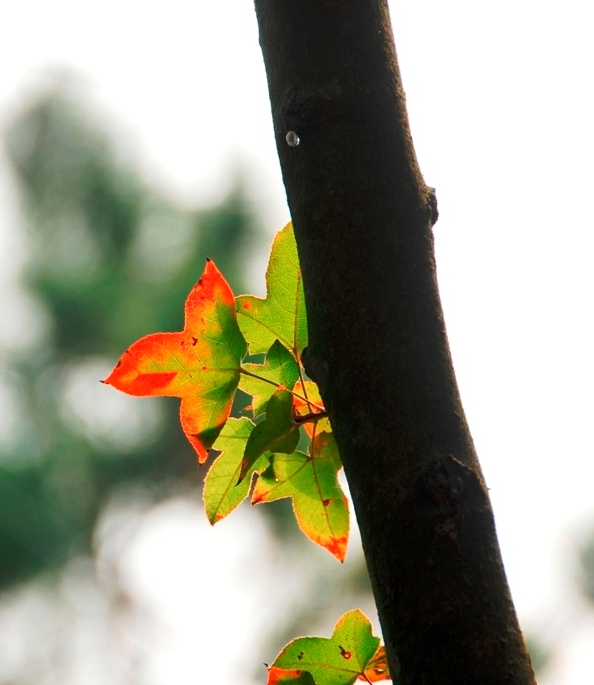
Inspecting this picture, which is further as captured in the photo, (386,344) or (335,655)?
(335,655)

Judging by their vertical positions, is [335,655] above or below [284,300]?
below

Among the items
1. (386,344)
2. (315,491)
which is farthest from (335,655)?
(386,344)

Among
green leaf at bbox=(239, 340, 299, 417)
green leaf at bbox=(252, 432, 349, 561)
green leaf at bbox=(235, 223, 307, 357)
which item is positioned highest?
green leaf at bbox=(235, 223, 307, 357)

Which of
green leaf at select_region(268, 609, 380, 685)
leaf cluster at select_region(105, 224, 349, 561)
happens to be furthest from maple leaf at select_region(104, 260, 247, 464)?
green leaf at select_region(268, 609, 380, 685)

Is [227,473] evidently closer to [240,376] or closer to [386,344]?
[240,376]

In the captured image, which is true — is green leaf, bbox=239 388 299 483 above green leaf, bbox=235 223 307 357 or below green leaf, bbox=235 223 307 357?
below

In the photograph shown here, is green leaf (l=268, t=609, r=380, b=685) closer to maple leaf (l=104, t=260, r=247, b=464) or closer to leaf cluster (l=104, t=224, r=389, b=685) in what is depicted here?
leaf cluster (l=104, t=224, r=389, b=685)

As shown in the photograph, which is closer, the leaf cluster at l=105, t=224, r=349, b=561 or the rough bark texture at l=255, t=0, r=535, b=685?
the rough bark texture at l=255, t=0, r=535, b=685
